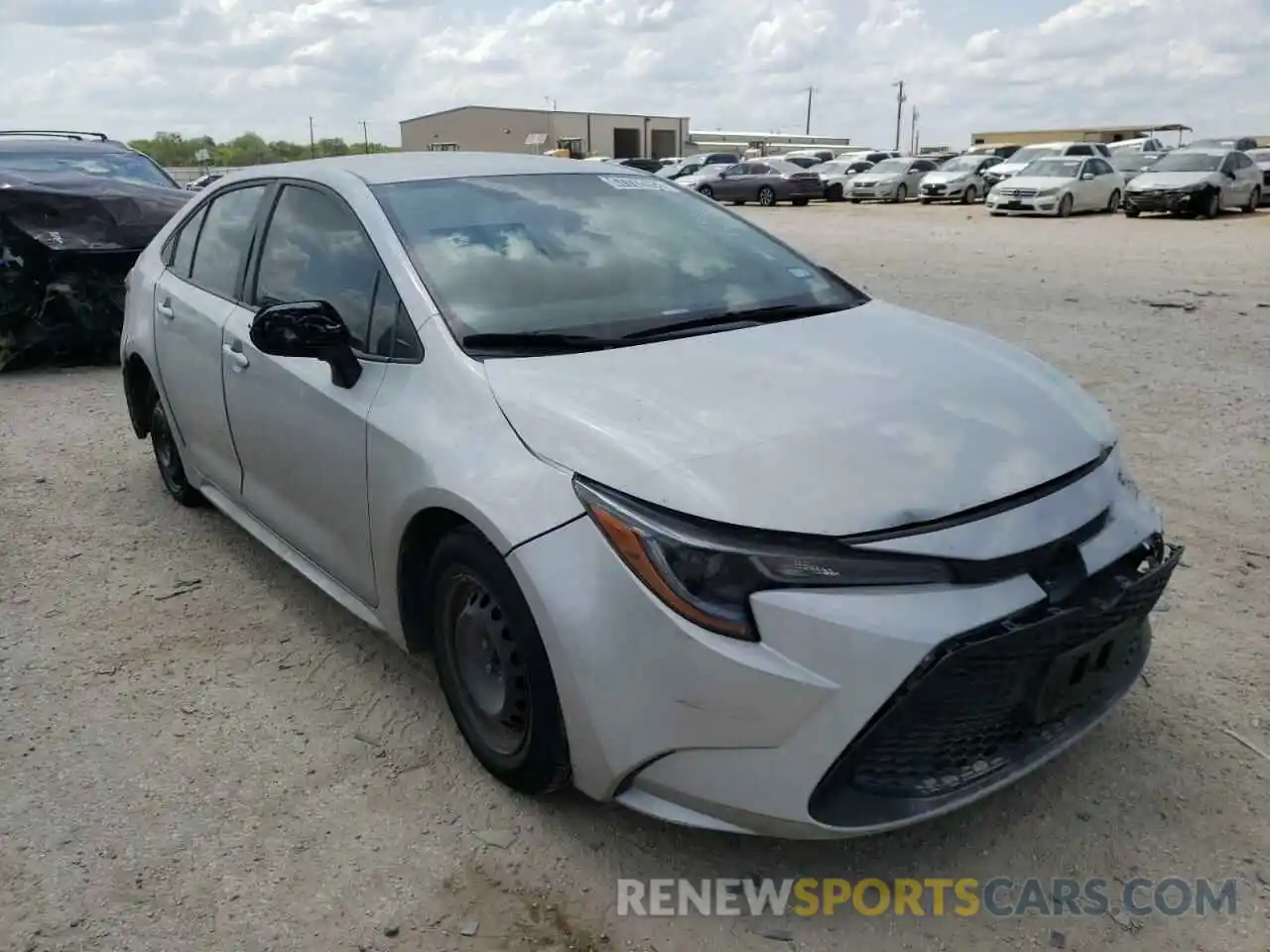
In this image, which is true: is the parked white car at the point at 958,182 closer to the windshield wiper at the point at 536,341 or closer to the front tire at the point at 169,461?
the front tire at the point at 169,461

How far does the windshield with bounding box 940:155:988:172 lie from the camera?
31.0m

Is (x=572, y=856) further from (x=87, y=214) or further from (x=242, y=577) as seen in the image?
(x=87, y=214)

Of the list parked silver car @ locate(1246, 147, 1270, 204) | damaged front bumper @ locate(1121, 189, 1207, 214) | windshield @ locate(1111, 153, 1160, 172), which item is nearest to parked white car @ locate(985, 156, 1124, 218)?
damaged front bumper @ locate(1121, 189, 1207, 214)

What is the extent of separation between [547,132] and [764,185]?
45.0m

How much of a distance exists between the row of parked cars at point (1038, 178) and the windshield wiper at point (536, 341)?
73.7 feet

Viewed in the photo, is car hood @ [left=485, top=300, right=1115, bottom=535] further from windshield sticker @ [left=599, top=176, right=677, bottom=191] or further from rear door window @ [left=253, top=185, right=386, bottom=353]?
windshield sticker @ [left=599, top=176, right=677, bottom=191]

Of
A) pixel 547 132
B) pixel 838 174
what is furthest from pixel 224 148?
pixel 838 174

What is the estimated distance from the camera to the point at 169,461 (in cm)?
495

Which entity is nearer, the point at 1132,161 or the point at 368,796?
the point at 368,796

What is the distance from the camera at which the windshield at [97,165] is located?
360 inches

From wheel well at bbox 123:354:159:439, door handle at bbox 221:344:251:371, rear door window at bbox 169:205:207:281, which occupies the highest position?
rear door window at bbox 169:205:207:281

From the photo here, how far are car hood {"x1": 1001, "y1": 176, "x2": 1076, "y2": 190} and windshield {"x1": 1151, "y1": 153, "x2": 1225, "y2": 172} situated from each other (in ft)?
6.17

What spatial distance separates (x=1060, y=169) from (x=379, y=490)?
80.7 ft

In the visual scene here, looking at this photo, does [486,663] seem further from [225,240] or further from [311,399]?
[225,240]
